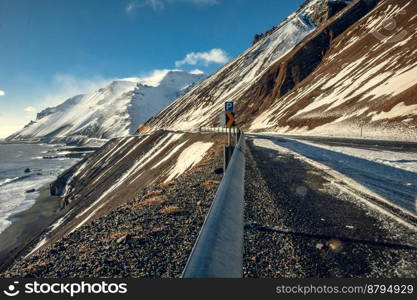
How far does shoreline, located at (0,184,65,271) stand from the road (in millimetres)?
28980

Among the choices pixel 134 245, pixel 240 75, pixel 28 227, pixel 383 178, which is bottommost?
pixel 28 227

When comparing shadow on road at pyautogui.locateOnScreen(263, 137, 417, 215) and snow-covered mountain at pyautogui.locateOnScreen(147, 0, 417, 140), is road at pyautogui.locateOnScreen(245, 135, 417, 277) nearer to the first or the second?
shadow on road at pyautogui.locateOnScreen(263, 137, 417, 215)

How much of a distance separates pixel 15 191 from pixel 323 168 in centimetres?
7709

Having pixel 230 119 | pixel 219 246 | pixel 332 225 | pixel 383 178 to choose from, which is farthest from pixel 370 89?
pixel 219 246

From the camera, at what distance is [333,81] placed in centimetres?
6450

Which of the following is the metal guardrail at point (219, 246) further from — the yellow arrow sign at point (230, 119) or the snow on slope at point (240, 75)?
the snow on slope at point (240, 75)

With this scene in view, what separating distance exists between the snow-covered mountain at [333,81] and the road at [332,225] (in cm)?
2142

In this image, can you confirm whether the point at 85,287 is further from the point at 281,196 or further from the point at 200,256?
the point at 281,196

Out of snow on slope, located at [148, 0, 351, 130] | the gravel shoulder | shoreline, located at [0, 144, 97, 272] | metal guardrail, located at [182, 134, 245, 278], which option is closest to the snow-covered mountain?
snow on slope, located at [148, 0, 351, 130]

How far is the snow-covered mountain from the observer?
1443 inches

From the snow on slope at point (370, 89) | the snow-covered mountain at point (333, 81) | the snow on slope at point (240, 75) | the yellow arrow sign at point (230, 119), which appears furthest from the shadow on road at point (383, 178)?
the snow on slope at point (240, 75)

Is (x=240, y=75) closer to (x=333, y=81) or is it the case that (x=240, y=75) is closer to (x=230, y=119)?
(x=333, y=81)

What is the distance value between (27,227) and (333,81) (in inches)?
2528

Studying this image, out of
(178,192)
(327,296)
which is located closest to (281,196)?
(178,192)
